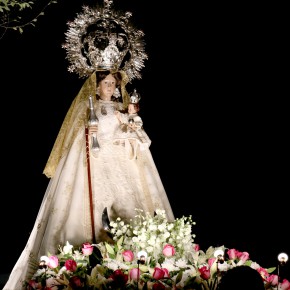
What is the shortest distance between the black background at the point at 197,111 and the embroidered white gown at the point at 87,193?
1093 millimetres

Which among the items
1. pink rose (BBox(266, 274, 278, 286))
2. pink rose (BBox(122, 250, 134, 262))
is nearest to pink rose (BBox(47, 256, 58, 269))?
pink rose (BBox(122, 250, 134, 262))

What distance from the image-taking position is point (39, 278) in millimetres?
3225

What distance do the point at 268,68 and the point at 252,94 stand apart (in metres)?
0.28

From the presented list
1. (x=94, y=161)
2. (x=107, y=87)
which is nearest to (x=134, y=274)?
(x=94, y=161)

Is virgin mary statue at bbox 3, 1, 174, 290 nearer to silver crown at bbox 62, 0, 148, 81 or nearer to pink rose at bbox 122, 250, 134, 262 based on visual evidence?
silver crown at bbox 62, 0, 148, 81

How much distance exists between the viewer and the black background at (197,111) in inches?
199

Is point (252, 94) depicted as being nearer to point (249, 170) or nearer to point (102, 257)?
point (249, 170)

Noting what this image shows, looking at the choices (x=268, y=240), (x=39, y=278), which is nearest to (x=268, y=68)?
(x=268, y=240)

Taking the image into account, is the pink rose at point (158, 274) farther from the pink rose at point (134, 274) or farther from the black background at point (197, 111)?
the black background at point (197, 111)

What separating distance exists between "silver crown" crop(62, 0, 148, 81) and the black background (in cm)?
88

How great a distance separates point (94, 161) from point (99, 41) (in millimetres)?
918

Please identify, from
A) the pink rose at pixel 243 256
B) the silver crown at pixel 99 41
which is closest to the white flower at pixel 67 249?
the pink rose at pixel 243 256

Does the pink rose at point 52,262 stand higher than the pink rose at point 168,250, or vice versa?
the pink rose at point 168,250

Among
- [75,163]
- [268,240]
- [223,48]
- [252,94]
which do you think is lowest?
[268,240]
